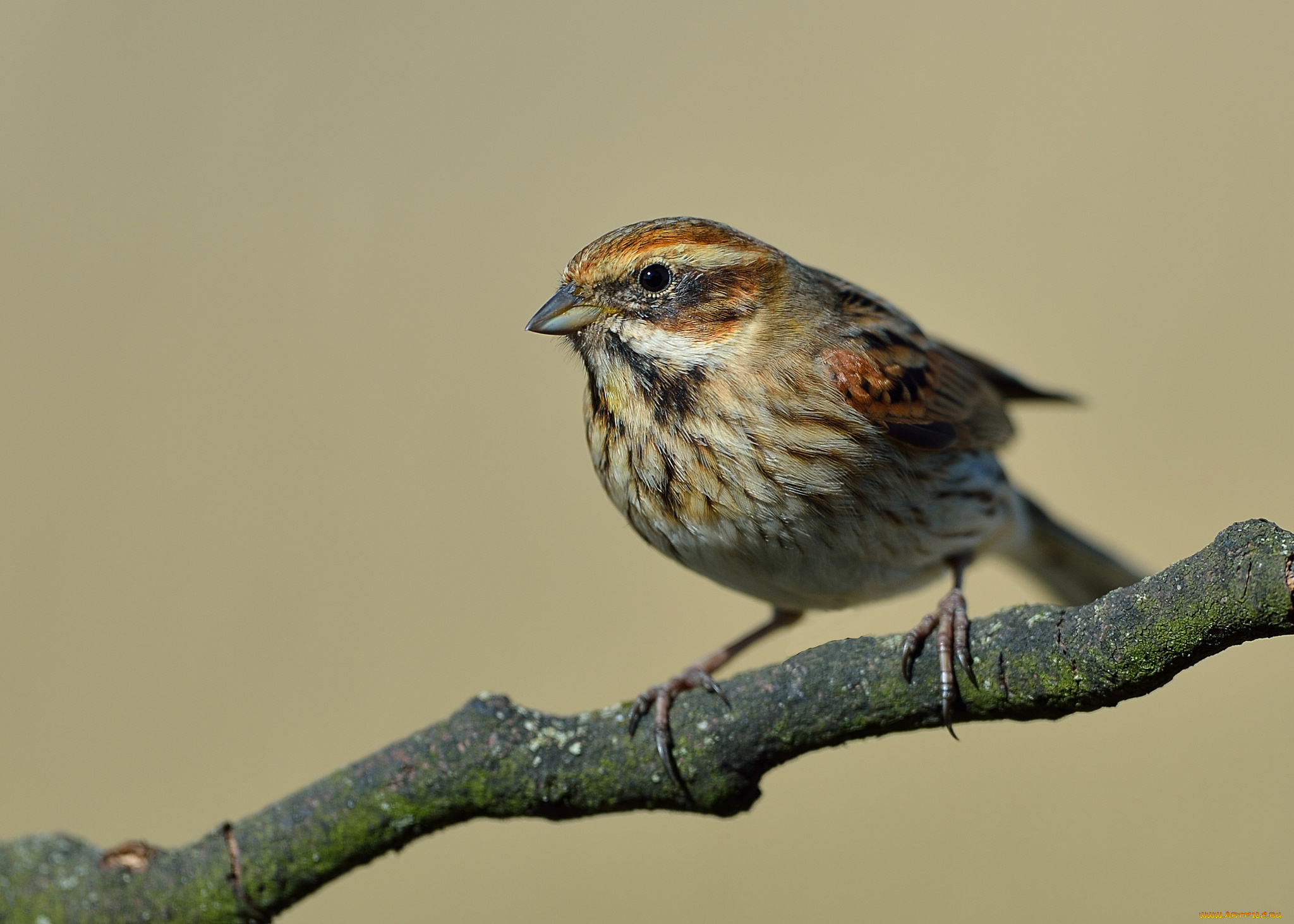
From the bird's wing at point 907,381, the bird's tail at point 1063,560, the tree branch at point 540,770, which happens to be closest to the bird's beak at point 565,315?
the bird's wing at point 907,381

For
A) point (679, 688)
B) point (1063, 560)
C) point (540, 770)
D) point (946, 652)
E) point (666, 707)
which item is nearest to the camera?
point (946, 652)

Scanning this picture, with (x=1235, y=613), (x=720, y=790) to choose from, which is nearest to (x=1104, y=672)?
(x=1235, y=613)

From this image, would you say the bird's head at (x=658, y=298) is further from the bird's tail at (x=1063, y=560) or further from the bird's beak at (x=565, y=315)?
the bird's tail at (x=1063, y=560)

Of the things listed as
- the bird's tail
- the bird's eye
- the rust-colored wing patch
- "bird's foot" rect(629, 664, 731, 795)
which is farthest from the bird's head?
the bird's tail

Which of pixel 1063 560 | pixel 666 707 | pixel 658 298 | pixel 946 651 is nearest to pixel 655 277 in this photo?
pixel 658 298

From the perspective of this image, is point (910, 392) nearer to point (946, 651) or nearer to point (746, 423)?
point (746, 423)

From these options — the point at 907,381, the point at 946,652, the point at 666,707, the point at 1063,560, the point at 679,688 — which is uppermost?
the point at 907,381

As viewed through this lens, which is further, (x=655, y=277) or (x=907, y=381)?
(x=907, y=381)

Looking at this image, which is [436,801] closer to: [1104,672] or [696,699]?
[696,699]

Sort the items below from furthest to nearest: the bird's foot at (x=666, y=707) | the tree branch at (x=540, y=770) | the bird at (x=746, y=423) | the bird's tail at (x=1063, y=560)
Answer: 1. the bird's tail at (x=1063, y=560)
2. the bird at (x=746, y=423)
3. the bird's foot at (x=666, y=707)
4. the tree branch at (x=540, y=770)
